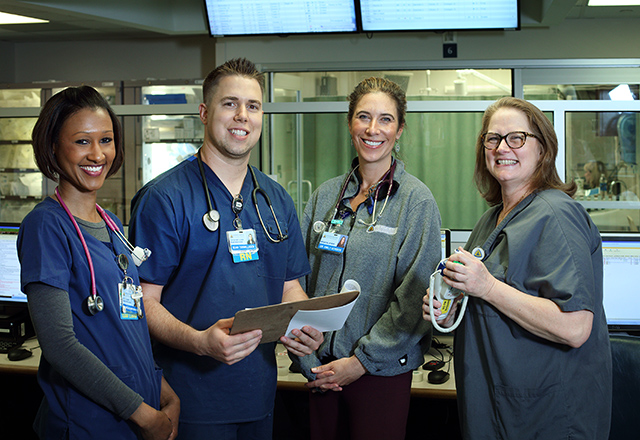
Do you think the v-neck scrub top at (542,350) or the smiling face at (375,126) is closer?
the v-neck scrub top at (542,350)

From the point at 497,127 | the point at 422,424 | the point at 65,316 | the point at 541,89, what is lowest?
the point at 422,424

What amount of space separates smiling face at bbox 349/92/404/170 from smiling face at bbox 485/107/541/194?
1.13 feet

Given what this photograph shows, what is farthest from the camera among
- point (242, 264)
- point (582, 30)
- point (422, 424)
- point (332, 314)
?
point (582, 30)

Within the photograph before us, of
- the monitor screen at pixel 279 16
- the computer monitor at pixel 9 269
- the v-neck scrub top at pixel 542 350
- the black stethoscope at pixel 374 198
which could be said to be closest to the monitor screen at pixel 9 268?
the computer monitor at pixel 9 269

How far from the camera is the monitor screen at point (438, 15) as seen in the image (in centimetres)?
307

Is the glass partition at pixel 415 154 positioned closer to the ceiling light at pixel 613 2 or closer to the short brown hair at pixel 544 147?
the ceiling light at pixel 613 2

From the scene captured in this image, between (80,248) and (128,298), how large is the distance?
0.54ft

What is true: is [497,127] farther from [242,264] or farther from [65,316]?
[65,316]

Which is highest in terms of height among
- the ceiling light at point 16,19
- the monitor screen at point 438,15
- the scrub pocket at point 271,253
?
the ceiling light at point 16,19

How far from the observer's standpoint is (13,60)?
4738mm

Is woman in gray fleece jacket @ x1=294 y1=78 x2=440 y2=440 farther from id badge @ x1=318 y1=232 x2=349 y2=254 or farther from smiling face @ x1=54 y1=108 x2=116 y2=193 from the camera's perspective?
smiling face @ x1=54 y1=108 x2=116 y2=193

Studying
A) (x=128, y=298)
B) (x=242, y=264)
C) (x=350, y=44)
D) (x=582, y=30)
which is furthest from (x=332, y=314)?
(x=582, y=30)

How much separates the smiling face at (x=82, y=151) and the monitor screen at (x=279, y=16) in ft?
7.26

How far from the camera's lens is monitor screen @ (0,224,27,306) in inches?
96.7
